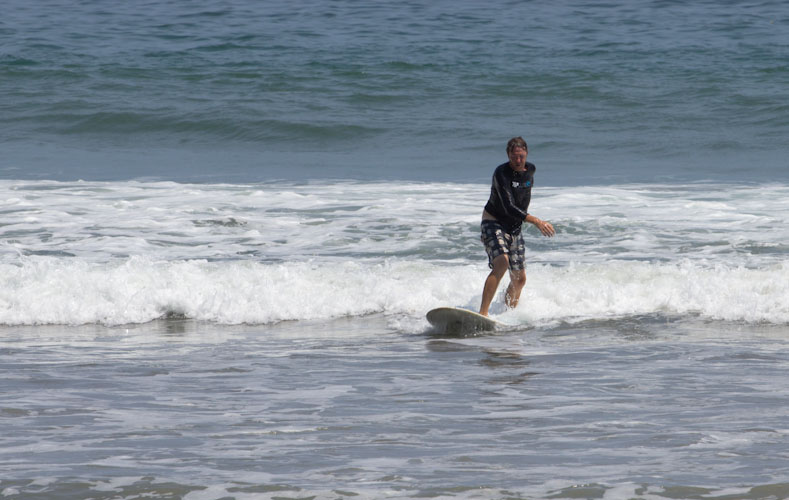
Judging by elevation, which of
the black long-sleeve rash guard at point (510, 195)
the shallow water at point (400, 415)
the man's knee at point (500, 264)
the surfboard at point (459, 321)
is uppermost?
the black long-sleeve rash guard at point (510, 195)

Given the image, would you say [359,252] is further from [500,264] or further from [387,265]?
[500,264]

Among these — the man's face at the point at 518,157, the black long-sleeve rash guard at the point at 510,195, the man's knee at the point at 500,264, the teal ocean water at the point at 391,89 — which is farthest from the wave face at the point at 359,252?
the teal ocean water at the point at 391,89

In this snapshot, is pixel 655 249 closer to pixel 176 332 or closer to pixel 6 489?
pixel 176 332

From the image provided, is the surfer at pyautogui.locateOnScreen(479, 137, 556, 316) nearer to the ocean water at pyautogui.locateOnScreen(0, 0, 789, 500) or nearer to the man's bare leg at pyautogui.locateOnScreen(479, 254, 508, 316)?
the man's bare leg at pyautogui.locateOnScreen(479, 254, 508, 316)

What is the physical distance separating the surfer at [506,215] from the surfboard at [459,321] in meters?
0.28

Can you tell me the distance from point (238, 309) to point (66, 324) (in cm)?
158

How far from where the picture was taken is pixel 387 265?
10398mm

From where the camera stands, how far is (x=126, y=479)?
13.4 feet

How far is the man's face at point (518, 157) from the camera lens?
8.25m

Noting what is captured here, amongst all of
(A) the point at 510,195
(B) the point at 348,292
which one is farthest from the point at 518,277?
(B) the point at 348,292

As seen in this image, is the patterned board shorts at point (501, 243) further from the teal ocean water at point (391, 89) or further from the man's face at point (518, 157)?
the teal ocean water at point (391, 89)

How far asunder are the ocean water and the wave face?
0.05 meters

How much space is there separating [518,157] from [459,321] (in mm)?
1473

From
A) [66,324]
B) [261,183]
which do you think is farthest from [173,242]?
[261,183]
